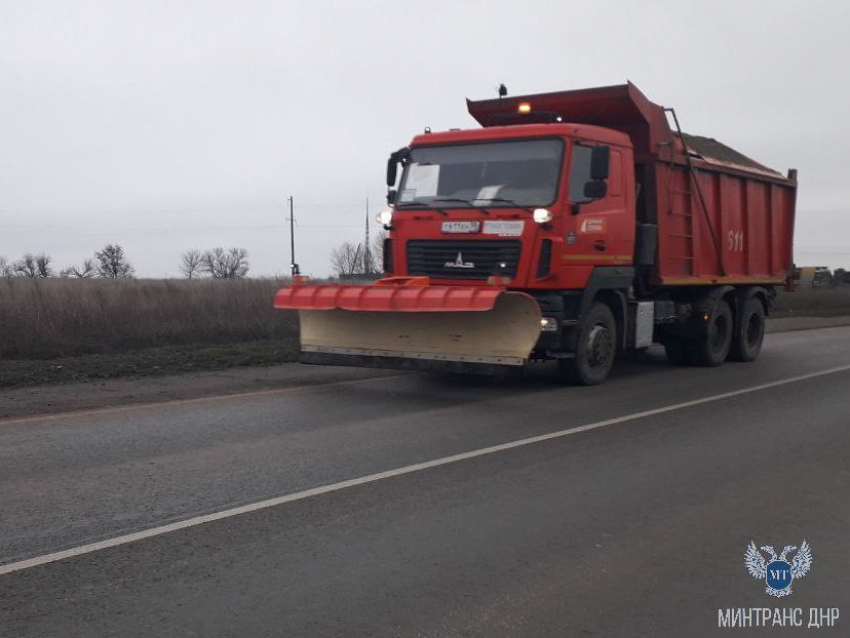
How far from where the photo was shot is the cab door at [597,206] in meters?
10.1

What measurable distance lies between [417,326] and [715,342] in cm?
647

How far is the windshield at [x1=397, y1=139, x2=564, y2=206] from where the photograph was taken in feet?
33.4

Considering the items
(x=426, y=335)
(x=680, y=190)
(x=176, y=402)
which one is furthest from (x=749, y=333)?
(x=176, y=402)

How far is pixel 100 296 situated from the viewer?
659 inches

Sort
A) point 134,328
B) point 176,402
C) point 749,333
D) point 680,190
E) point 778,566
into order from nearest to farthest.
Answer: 1. point 778,566
2. point 176,402
3. point 680,190
4. point 749,333
5. point 134,328

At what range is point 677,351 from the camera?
1415 cm

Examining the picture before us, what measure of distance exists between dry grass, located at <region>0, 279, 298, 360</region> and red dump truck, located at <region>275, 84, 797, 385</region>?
6.08 m

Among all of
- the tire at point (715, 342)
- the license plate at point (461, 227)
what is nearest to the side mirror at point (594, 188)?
the license plate at point (461, 227)

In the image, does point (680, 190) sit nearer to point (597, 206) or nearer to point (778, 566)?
point (597, 206)

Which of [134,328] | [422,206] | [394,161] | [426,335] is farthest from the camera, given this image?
[134,328]

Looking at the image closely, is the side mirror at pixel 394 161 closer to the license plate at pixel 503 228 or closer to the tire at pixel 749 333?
the license plate at pixel 503 228

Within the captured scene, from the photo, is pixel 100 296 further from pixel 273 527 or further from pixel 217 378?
pixel 273 527

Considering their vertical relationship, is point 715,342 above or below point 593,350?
below

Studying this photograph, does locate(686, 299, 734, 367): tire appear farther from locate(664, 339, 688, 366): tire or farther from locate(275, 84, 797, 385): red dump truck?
locate(275, 84, 797, 385): red dump truck
